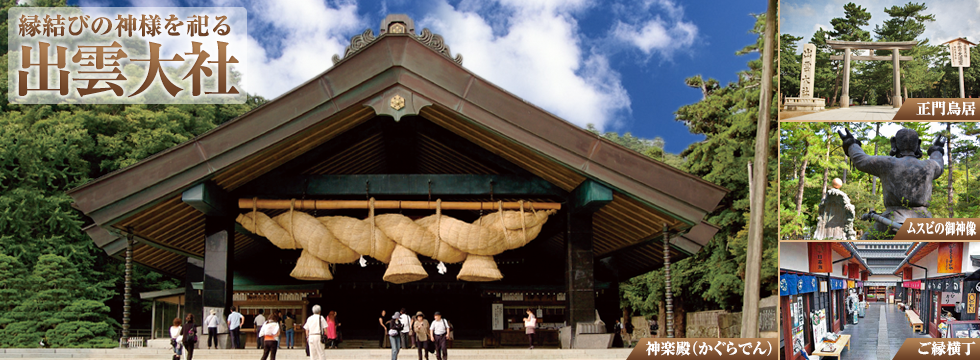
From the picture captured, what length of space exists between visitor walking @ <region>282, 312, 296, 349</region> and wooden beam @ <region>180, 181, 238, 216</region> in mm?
6538

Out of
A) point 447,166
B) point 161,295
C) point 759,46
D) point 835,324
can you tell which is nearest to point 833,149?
point 835,324

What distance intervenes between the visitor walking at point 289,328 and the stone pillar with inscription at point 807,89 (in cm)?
1401

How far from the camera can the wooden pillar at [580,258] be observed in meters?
14.8

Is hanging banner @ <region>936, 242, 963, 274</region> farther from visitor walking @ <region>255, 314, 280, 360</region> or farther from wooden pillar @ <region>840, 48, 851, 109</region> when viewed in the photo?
visitor walking @ <region>255, 314, 280, 360</region>

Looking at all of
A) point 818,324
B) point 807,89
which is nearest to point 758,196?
point 807,89

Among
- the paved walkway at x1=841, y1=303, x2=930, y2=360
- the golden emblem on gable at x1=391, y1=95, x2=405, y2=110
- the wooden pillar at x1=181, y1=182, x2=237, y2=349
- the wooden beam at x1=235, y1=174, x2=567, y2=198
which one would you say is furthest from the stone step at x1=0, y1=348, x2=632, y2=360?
the golden emblem on gable at x1=391, y1=95, x2=405, y2=110

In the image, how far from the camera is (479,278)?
51.2 feet

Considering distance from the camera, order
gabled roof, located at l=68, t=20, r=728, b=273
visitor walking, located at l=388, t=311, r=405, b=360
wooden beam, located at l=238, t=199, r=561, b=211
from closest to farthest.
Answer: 1. visitor walking, located at l=388, t=311, r=405, b=360
2. gabled roof, located at l=68, t=20, r=728, b=273
3. wooden beam, located at l=238, t=199, r=561, b=211

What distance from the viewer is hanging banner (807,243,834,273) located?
1109 centimetres

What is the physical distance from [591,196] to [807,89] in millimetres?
4078

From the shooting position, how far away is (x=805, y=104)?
11.3 m

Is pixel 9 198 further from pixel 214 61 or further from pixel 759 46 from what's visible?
pixel 759 46

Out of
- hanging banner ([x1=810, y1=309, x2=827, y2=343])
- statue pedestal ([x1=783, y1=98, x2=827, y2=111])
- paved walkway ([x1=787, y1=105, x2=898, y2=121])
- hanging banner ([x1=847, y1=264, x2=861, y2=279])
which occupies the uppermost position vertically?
statue pedestal ([x1=783, y1=98, x2=827, y2=111])

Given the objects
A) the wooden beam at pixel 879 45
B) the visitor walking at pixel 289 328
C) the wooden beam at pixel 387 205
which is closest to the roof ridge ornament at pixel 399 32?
the wooden beam at pixel 387 205
